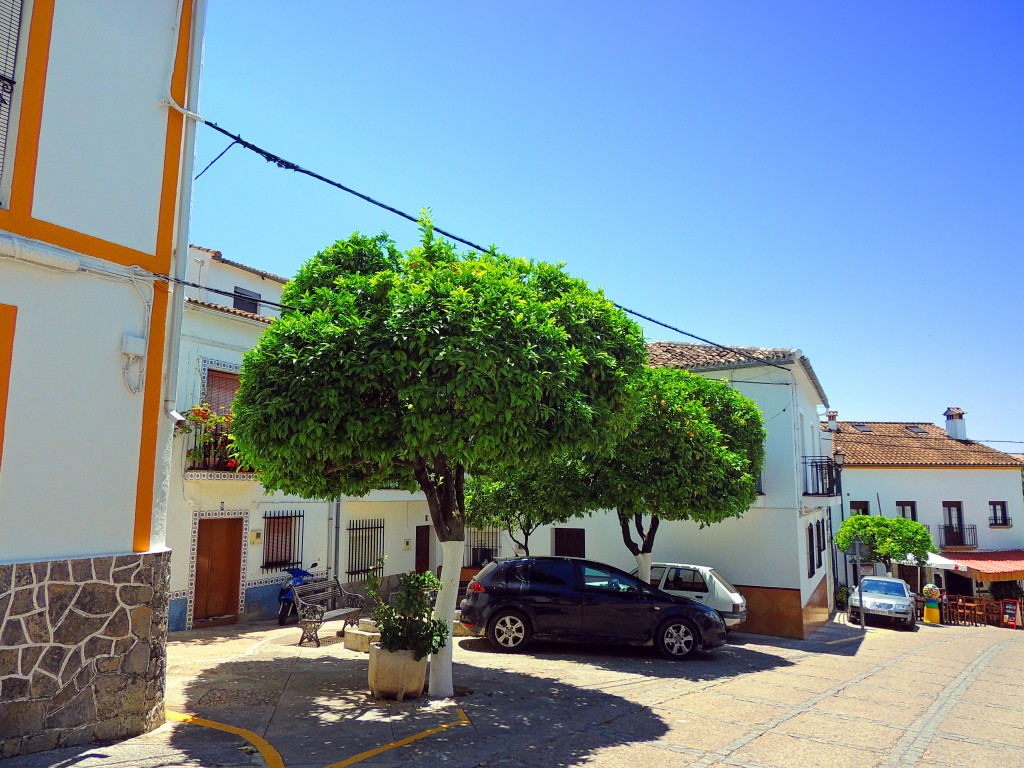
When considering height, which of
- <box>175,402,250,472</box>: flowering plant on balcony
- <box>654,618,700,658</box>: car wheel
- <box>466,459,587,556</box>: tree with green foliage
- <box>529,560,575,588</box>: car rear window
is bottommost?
<box>654,618,700,658</box>: car wheel

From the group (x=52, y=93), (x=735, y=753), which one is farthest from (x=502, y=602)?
(x=52, y=93)

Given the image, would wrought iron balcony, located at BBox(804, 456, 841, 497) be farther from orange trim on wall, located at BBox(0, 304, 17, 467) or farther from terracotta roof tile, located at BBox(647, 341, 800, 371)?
orange trim on wall, located at BBox(0, 304, 17, 467)

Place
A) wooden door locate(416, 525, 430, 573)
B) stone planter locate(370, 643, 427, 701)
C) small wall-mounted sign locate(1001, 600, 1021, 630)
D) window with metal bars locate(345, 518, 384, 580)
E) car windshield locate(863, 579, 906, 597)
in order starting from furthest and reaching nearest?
small wall-mounted sign locate(1001, 600, 1021, 630) < car windshield locate(863, 579, 906, 597) < wooden door locate(416, 525, 430, 573) < window with metal bars locate(345, 518, 384, 580) < stone planter locate(370, 643, 427, 701)

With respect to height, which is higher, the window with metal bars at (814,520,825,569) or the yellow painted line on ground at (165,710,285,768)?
the window with metal bars at (814,520,825,569)

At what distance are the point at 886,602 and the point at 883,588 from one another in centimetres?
109

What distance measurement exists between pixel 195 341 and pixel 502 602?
6.92 m

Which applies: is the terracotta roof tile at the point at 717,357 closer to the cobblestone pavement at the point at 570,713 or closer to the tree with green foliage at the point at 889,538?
the cobblestone pavement at the point at 570,713

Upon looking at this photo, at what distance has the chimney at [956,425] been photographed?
36.6 metres

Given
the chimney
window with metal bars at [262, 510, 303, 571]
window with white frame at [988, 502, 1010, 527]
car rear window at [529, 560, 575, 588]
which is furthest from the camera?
the chimney

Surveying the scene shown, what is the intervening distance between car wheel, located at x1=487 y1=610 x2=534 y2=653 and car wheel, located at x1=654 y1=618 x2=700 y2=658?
1976 millimetres

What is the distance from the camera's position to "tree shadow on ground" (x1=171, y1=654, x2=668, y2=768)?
229 inches

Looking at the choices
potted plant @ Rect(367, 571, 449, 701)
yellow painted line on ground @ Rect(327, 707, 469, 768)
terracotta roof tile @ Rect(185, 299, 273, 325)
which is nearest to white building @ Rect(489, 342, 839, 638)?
terracotta roof tile @ Rect(185, 299, 273, 325)

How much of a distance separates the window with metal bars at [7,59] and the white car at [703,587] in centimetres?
1147

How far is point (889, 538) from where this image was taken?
88.6 ft
